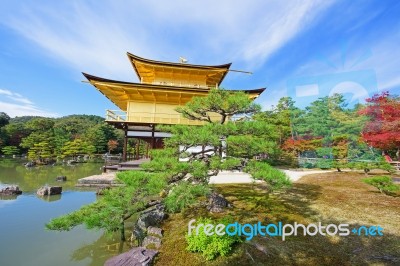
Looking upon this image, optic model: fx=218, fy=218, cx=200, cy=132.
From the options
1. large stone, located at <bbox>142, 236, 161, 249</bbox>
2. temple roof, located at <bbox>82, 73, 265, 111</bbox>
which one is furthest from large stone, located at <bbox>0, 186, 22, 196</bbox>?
large stone, located at <bbox>142, 236, 161, 249</bbox>

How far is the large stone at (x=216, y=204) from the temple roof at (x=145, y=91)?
9000 millimetres

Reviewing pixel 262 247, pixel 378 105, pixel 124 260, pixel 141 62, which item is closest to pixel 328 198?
pixel 262 247

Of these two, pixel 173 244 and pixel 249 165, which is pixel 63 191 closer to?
pixel 173 244

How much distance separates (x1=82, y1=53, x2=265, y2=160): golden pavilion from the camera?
1471cm

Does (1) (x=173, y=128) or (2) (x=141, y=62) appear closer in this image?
(1) (x=173, y=128)

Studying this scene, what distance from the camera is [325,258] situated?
3725 millimetres

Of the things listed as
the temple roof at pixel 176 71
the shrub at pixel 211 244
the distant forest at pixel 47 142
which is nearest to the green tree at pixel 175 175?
the shrub at pixel 211 244

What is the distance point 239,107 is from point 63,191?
33.4 feet

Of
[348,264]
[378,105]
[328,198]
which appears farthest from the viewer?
[378,105]

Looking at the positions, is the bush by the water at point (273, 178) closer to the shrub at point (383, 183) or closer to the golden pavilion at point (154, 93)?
the shrub at point (383, 183)

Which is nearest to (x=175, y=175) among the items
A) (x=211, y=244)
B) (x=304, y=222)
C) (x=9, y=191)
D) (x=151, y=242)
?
(x=151, y=242)

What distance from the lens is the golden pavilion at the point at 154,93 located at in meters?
14.7

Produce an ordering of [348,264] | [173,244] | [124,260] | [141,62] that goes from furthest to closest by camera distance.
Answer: [141,62] < [173,244] < [124,260] < [348,264]

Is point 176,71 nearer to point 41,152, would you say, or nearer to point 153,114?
point 153,114
